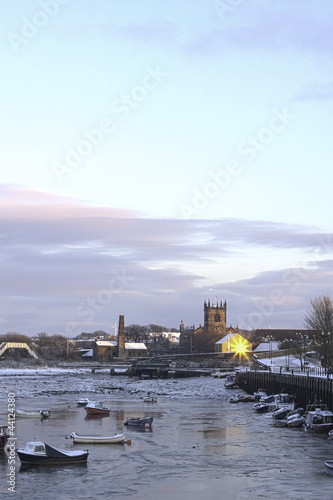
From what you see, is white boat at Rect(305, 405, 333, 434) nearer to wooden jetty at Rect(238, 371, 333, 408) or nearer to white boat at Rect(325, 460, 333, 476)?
wooden jetty at Rect(238, 371, 333, 408)

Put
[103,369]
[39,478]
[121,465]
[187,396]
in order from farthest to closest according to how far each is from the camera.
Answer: [103,369], [187,396], [121,465], [39,478]

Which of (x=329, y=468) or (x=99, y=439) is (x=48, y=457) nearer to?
(x=99, y=439)

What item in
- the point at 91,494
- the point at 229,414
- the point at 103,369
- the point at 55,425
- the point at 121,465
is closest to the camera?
the point at 91,494

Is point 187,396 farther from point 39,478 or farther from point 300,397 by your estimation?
point 39,478

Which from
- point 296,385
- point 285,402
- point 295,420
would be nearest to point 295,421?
point 295,420

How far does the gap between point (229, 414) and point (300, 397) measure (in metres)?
8.63

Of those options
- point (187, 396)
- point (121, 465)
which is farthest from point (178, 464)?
point (187, 396)

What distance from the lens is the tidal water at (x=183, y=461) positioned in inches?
1258

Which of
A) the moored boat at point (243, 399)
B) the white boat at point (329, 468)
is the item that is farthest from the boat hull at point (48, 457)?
the moored boat at point (243, 399)

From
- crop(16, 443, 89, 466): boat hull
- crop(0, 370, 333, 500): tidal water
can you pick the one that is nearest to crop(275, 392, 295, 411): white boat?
crop(0, 370, 333, 500): tidal water

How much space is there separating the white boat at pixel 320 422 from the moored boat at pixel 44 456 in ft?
70.8

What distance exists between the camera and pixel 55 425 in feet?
187

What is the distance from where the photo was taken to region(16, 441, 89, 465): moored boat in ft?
123

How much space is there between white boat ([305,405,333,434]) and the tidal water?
1023mm
